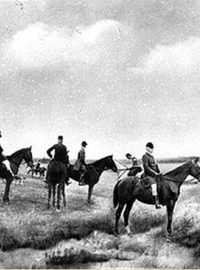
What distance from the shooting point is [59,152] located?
985 centimetres

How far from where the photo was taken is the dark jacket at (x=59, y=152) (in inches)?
382

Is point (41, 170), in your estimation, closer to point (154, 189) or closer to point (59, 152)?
point (59, 152)

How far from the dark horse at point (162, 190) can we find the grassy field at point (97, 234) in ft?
0.70

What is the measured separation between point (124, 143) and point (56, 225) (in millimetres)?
2366

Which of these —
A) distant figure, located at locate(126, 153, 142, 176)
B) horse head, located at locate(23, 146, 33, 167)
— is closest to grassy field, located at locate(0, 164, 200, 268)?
distant figure, located at locate(126, 153, 142, 176)

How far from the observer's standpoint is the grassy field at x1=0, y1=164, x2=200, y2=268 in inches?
321

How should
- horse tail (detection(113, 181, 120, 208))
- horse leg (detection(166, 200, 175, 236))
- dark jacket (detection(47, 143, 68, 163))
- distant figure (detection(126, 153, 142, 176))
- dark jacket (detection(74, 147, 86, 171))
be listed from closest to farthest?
horse leg (detection(166, 200, 175, 236))
horse tail (detection(113, 181, 120, 208))
distant figure (detection(126, 153, 142, 176))
dark jacket (detection(47, 143, 68, 163))
dark jacket (detection(74, 147, 86, 171))

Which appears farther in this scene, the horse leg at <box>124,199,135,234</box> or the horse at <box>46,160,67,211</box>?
the horse at <box>46,160,67,211</box>

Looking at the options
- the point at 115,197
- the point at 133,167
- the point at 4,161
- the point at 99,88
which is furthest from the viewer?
the point at 4,161

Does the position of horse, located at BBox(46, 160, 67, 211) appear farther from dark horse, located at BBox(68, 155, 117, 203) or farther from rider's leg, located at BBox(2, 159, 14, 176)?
rider's leg, located at BBox(2, 159, 14, 176)

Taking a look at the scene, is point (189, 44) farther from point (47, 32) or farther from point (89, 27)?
point (47, 32)

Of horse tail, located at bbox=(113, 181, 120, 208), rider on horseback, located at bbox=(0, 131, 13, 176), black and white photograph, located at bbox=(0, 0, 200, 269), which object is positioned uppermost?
black and white photograph, located at bbox=(0, 0, 200, 269)

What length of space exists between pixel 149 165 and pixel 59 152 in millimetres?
2092

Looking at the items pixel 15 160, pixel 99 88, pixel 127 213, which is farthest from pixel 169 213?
pixel 15 160
